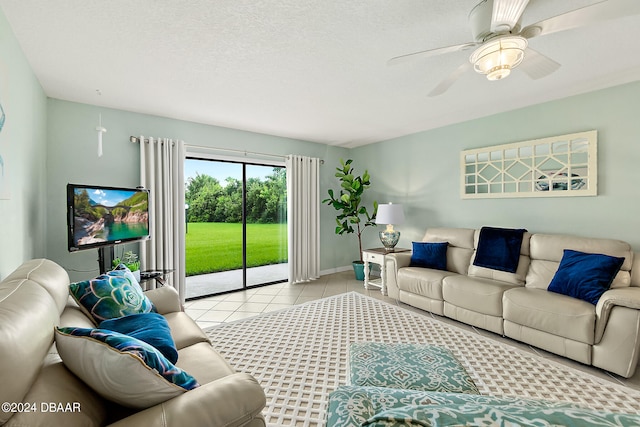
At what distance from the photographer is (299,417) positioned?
1.82 meters

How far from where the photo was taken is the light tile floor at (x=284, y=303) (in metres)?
2.66

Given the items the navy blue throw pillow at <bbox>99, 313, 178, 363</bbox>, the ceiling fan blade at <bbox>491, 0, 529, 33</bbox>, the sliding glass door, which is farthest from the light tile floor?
the ceiling fan blade at <bbox>491, 0, 529, 33</bbox>

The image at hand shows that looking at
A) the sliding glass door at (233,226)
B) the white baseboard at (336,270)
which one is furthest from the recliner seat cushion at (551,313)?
the sliding glass door at (233,226)

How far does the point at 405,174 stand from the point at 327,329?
2.99 meters

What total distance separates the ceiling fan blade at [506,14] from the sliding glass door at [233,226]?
3.77 metres

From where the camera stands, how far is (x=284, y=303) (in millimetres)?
3982

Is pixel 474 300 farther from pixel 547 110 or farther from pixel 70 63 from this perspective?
pixel 70 63

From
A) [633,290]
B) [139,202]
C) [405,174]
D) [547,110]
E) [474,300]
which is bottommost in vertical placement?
[474,300]

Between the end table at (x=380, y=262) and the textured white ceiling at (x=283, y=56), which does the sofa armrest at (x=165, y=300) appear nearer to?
the textured white ceiling at (x=283, y=56)

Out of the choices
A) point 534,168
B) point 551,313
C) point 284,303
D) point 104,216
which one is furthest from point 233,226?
point 534,168

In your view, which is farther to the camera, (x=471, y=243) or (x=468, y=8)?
(x=471, y=243)

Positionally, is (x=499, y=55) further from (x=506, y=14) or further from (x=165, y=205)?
(x=165, y=205)

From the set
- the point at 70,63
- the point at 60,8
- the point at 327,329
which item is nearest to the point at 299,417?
the point at 327,329

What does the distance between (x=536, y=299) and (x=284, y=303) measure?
2782 millimetres
